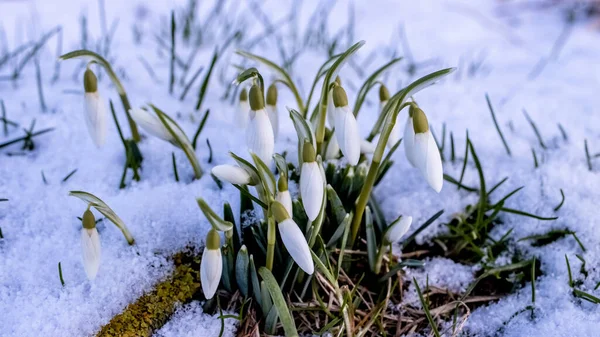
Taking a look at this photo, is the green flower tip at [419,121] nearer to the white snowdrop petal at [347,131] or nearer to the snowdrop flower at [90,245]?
the white snowdrop petal at [347,131]

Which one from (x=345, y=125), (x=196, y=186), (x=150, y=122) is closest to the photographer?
(x=345, y=125)

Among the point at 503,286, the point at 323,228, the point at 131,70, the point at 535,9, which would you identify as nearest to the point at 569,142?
the point at 503,286

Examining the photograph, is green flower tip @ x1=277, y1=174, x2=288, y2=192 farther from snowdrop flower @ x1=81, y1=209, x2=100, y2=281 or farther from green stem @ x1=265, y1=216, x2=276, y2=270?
snowdrop flower @ x1=81, y1=209, x2=100, y2=281

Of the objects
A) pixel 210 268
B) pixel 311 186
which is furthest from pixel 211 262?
pixel 311 186

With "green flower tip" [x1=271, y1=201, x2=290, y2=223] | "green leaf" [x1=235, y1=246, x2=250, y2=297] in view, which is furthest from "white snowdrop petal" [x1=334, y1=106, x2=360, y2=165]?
"green leaf" [x1=235, y1=246, x2=250, y2=297]

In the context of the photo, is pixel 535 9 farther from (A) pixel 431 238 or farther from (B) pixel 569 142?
(A) pixel 431 238

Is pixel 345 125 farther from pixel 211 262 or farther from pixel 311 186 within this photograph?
pixel 211 262
